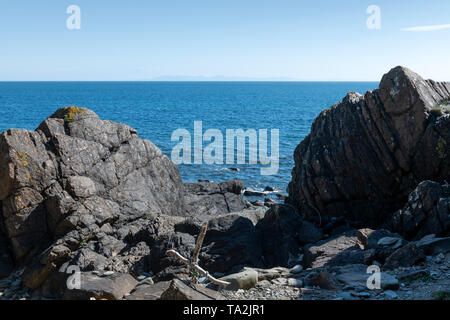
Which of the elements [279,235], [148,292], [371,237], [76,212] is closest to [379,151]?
[371,237]

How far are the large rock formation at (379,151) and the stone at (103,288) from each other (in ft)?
42.6

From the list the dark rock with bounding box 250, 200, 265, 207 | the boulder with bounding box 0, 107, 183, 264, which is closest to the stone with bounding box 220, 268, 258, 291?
the boulder with bounding box 0, 107, 183, 264

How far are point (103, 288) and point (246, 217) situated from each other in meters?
8.21

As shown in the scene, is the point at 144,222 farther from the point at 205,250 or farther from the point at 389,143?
the point at 389,143

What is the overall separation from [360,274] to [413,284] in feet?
5.98

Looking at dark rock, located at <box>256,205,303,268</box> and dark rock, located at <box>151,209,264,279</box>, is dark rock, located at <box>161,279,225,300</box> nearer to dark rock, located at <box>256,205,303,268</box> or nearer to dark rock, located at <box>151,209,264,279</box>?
dark rock, located at <box>151,209,264,279</box>

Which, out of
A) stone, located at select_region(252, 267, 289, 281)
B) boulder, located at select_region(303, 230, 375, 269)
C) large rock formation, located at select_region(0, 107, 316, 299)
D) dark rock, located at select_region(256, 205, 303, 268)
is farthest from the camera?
dark rock, located at select_region(256, 205, 303, 268)

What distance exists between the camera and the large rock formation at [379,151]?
820 inches

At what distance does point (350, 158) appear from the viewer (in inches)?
908

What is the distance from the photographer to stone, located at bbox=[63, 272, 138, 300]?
1370cm

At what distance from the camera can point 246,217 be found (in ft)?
65.7

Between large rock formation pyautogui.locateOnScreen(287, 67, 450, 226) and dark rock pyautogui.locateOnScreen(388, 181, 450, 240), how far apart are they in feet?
9.88
